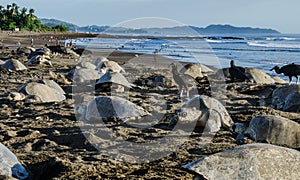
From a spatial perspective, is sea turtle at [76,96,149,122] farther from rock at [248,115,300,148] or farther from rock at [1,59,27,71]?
rock at [1,59,27,71]

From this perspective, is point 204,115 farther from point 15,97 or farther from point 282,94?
point 15,97

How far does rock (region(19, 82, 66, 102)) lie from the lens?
7609 millimetres

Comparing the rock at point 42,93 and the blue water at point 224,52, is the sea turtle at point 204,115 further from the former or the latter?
the blue water at point 224,52

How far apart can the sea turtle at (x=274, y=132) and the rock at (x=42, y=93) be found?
4.21 metres

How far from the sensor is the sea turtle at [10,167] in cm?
354

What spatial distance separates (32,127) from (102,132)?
1.19 m

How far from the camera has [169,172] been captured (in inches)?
152

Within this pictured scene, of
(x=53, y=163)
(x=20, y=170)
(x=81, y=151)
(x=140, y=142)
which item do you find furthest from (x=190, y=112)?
(x=20, y=170)

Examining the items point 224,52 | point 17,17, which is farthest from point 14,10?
point 224,52

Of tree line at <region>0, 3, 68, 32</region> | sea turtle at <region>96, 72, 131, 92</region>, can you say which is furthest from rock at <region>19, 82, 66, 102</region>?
tree line at <region>0, 3, 68, 32</region>

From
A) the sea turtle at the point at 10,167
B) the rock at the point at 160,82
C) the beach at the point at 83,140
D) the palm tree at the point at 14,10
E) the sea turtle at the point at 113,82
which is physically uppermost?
the palm tree at the point at 14,10

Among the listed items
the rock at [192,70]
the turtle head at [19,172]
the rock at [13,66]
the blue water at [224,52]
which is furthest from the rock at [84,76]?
the blue water at [224,52]

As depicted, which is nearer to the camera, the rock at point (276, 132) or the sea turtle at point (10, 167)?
the sea turtle at point (10, 167)

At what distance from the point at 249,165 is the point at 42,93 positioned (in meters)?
5.57
